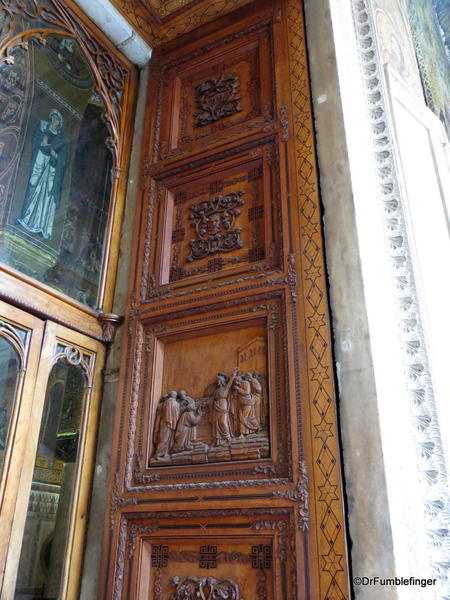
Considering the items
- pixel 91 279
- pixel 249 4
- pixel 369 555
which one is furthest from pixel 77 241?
pixel 369 555

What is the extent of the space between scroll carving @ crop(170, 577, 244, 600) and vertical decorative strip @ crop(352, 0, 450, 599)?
0.93 m

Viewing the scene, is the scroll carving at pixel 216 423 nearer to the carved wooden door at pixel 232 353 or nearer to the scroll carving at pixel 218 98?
the carved wooden door at pixel 232 353

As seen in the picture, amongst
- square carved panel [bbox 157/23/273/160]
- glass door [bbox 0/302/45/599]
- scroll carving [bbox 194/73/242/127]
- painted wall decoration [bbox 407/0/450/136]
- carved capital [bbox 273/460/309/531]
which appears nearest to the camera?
carved capital [bbox 273/460/309/531]

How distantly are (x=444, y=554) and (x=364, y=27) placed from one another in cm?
323

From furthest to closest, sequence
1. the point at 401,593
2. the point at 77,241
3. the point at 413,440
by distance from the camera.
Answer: the point at 77,241 → the point at 413,440 → the point at 401,593

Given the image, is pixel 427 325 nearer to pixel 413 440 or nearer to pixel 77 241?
pixel 413 440

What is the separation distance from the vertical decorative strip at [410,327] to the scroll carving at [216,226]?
0.89m

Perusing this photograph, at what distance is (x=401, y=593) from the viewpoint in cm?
220

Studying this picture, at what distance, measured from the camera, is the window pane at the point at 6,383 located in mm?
2912

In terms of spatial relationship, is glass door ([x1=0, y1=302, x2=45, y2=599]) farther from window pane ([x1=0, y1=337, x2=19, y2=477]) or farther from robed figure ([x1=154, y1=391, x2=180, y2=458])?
robed figure ([x1=154, y1=391, x2=180, y2=458])

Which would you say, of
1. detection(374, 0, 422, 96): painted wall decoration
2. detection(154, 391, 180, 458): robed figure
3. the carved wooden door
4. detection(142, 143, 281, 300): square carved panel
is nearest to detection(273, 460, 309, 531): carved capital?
the carved wooden door

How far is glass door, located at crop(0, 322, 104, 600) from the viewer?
287 centimetres

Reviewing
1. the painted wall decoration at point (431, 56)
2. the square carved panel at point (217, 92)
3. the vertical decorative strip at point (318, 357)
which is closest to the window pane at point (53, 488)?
the vertical decorative strip at point (318, 357)

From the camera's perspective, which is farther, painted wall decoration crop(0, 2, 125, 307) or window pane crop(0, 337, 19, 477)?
painted wall decoration crop(0, 2, 125, 307)
